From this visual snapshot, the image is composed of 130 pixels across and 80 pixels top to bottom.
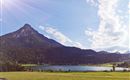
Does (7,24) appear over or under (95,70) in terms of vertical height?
over

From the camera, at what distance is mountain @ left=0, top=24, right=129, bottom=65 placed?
19.8 meters

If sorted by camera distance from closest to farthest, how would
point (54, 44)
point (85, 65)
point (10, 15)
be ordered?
point (10, 15), point (54, 44), point (85, 65)

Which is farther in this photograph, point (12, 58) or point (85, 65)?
point (85, 65)

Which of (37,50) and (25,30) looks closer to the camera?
(25,30)

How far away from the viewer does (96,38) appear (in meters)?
19.8

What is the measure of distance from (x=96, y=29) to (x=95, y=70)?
512 cm

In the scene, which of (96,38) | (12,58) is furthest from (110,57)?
(12,58)

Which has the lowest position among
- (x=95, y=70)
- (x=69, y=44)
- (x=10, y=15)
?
(x=95, y=70)

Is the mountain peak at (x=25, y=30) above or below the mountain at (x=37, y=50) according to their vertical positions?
above

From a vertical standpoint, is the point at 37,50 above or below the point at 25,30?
below

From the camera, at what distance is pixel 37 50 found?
21641 mm

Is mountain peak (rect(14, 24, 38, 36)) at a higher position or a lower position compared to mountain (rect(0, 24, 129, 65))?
higher

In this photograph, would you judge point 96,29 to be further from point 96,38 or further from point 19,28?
point 19,28

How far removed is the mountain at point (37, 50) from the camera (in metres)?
19.8
